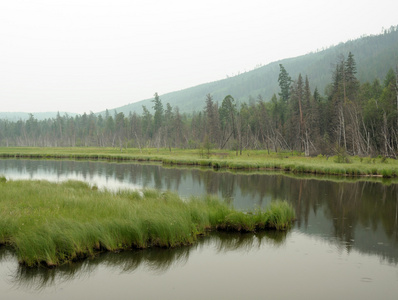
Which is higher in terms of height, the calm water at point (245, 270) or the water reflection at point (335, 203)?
the calm water at point (245, 270)

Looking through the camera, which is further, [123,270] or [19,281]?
[123,270]

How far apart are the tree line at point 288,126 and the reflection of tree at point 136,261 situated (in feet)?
106

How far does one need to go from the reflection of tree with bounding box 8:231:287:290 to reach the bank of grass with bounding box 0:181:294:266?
0.28m

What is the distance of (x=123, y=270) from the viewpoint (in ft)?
30.2

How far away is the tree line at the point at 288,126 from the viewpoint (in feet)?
172

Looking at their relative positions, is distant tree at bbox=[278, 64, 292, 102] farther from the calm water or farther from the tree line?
the calm water

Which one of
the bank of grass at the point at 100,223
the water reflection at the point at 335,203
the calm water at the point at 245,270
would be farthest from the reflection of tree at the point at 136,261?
the water reflection at the point at 335,203

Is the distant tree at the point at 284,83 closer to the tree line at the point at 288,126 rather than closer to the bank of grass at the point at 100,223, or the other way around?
the tree line at the point at 288,126

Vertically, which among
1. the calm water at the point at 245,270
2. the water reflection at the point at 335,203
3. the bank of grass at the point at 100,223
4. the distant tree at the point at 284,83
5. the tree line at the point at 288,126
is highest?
the distant tree at the point at 284,83

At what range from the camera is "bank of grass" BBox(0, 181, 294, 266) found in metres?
9.34

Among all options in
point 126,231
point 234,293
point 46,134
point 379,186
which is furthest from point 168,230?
point 46,134

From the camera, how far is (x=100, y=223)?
10.5 metres

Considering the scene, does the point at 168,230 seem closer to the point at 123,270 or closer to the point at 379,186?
the point at 123,270

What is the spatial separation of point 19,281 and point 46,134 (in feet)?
516
